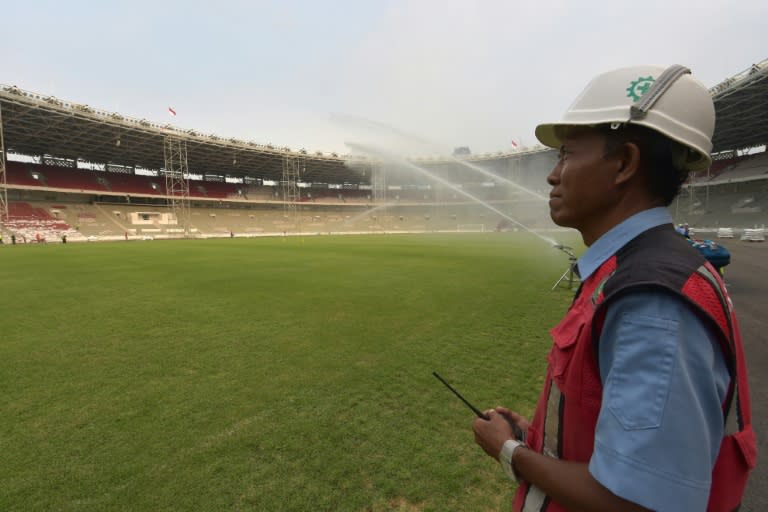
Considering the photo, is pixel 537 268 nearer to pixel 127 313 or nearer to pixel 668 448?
pixel 127 313

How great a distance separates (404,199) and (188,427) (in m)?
73.1

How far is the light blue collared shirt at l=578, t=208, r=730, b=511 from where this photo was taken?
78 centimetres

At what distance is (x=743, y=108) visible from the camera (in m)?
36.2

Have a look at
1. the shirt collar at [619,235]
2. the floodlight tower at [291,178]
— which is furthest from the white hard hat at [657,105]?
the floodlight tower at [291,178]

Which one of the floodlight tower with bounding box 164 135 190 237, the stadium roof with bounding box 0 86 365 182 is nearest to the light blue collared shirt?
the stadium roof with bounding box 0 86 365 182

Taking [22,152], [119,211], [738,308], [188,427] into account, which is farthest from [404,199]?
[188,427]

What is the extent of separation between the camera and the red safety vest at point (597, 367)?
0.84 m

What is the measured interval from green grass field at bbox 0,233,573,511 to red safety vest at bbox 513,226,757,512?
1.90m

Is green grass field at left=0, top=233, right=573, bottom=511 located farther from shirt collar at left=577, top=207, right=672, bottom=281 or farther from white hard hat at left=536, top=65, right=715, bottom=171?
white hard hat at left=536, top=65, right=715, bottom=171

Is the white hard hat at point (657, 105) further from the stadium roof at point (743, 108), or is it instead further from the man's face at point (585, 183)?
the stadium roof at point (743, 108)

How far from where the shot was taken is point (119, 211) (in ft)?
173

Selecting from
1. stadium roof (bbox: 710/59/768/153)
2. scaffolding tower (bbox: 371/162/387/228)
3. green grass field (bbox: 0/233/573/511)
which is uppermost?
stadium roof (bbox: 710/59/768/153)

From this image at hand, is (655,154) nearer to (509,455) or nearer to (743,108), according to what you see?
(509,455)

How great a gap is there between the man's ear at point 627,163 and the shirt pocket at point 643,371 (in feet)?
1.68
